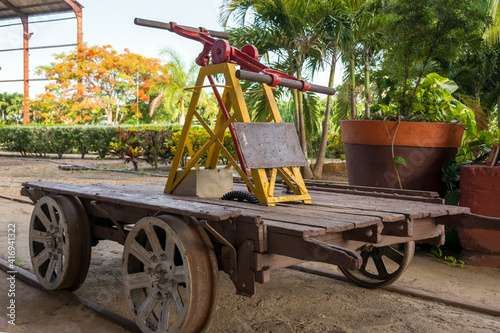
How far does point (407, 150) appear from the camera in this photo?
4.69 meters

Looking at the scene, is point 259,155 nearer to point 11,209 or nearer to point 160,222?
point 160,222

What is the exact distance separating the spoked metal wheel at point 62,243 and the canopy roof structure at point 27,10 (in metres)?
29.9

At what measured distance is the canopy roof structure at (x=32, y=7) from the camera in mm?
32156

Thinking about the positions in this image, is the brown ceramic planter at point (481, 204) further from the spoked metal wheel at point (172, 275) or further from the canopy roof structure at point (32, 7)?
the canopy roof structure at point (32, 7)

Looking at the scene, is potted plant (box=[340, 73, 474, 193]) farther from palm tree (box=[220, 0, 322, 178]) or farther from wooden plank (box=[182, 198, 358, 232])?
palm tree (box=[220, 0, 322, 178])

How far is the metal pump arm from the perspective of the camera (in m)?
3.17

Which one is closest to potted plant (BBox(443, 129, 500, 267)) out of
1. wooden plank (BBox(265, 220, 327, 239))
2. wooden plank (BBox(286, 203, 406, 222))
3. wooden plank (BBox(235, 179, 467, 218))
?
wooden plank (BBox(235, 179, 467, 218))

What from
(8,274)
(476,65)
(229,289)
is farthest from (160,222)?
(476,65)

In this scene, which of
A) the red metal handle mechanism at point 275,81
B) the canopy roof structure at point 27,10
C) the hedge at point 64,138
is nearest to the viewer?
the red metal handle mechanism at point 275,81

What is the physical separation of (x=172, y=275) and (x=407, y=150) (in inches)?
120

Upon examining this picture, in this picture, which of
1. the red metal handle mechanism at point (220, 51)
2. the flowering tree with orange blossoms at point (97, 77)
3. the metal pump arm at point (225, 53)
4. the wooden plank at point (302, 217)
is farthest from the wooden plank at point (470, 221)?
the flowering tree with orange blossoms at point (97, 77)

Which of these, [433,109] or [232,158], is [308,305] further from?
[433,109]

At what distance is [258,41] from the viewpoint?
11148 mm

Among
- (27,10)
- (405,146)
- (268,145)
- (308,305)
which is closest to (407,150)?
(405,146)
